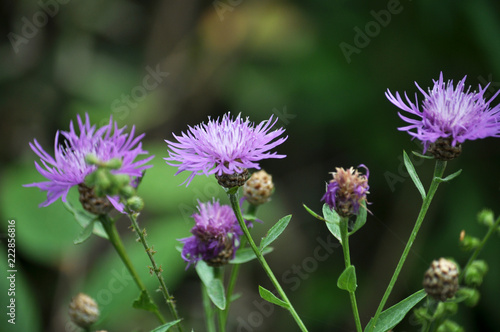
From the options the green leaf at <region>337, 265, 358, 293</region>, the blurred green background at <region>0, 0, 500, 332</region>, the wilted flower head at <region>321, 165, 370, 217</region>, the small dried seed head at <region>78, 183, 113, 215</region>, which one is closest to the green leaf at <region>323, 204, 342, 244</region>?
the wilted flower head at <region>321, 165, 370, 217</region>

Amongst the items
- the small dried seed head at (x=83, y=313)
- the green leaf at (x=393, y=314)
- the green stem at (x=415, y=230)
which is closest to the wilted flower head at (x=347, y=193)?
the green stem at (x=415, y=230)

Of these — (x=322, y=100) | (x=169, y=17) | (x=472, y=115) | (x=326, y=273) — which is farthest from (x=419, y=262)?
(x=169, y=17)

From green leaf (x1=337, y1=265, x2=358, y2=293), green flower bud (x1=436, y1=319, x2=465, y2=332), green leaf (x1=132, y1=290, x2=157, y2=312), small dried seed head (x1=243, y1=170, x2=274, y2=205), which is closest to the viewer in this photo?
green leaf (x1=337, y1=265, x2=358, y2=293)

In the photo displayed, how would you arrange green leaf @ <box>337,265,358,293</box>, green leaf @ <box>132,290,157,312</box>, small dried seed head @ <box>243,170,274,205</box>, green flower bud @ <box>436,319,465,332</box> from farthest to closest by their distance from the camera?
1. small dried seed head @ <box>243,170,274,205</box>
2. green flower bud @ <box>436,319,465,332</box>
3. green leaf @ <box>132,290,157,312</box>
4. green leaf @ <box>337,265,358,293</box>

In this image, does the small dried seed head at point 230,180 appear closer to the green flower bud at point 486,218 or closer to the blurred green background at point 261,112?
the green flower bud at point 486,218

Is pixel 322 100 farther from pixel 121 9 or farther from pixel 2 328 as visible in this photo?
pixel 2 328

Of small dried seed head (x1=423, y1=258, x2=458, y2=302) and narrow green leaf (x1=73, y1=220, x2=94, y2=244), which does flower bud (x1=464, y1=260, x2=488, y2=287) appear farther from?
narrow green leaf (x1=73, y1=220, x2=94, y2=244)

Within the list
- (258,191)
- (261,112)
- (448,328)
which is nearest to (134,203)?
(258,191)
